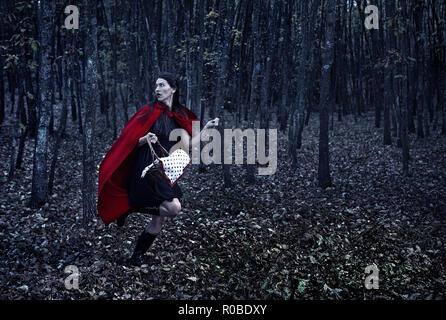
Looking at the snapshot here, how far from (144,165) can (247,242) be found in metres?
2.40

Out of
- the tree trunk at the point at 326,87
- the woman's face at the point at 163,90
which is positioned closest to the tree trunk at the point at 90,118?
the woman's face at the point at 163,90

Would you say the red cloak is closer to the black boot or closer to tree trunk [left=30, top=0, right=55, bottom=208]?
the black boot

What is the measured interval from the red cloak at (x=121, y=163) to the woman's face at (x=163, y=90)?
105mm

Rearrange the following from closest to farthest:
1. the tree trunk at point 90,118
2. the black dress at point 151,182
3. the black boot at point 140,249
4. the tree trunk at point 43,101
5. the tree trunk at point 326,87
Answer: the black dress at point 151,182 → the black boot at point 140,249 → the tree trunk at point 90,118 → the tree trunk at point 43,101 → the tree trunk at point 326,87

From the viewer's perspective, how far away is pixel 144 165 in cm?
465

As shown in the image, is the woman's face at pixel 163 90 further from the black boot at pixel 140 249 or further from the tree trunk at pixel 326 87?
the tree trunk at pixel 326 87

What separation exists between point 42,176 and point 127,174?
3391 mm

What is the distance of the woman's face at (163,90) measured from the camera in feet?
15.1

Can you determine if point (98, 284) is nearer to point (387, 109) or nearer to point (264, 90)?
point (264, 90)

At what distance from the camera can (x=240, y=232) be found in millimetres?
6348

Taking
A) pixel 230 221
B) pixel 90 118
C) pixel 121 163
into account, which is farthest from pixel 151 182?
pixel 230 221

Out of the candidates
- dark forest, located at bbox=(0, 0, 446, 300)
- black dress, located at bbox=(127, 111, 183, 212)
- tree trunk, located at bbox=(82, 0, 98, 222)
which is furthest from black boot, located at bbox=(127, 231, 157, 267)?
tree trunk, located at bbox=(82, 0, 98, 222)

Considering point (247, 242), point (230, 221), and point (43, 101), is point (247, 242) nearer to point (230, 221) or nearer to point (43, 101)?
point (230, 221)
